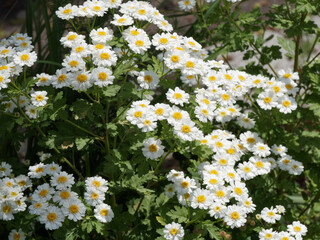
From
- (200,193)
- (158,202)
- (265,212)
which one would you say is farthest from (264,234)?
(158,202)

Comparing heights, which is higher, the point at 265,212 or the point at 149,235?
the point at 265,212

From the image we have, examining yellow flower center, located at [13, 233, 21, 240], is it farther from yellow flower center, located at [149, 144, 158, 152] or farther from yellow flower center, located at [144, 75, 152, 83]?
yellow flower center, located at [144, 75, 152, 83]

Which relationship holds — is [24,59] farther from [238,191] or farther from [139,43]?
[238,191]

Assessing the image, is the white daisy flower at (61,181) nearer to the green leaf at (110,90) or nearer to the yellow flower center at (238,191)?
the green leaf at (110,90)

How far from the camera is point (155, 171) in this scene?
2344 mm

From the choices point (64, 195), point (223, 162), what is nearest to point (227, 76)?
point (223, 162)

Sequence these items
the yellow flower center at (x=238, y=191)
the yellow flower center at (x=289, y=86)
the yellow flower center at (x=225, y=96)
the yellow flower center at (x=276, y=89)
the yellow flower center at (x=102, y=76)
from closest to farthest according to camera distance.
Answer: the yellow flower center at (x=102, y=76) → the yellow flower center at (x=238, y=191) → the yellow flower center at (x=225, y=96) → the yellow flower center at (x=276, y=89) → the yellow flower center at (x=289, y=86)

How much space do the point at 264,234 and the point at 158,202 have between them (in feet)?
1.90

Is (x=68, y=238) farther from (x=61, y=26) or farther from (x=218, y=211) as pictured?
(x=61, y=26)

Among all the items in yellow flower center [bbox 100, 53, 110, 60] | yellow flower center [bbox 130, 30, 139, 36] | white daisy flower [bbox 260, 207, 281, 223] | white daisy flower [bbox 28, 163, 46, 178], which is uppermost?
yellow flower center [bbox 130, 30, 139, 36]

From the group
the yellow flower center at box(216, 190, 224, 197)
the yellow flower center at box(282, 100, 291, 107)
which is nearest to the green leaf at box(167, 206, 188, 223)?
the yellow flower center at box(216, 190, 224, 197)

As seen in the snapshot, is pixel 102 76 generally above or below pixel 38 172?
above

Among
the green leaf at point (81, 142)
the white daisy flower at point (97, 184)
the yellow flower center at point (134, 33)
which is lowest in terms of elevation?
the white daisy flower at point (97, 184)

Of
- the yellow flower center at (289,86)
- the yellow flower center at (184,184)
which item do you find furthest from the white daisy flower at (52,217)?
the yellow flower center at (289,86)
